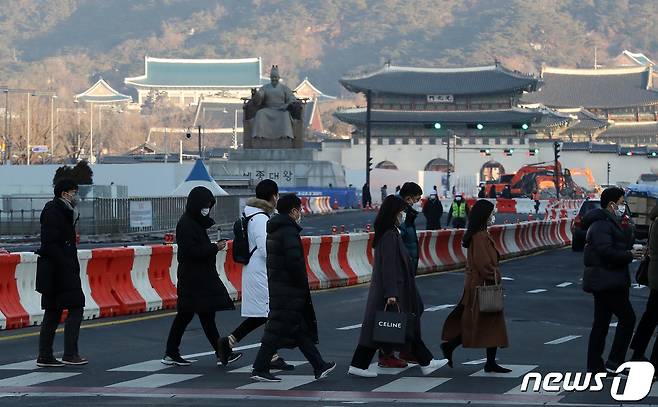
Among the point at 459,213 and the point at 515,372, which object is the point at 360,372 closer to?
the point at 515,372

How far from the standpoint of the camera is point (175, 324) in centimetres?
1669

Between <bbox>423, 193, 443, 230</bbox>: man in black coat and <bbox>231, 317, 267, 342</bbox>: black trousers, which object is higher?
<bbox>423, 193, 443, 230</bbox>: man in black coat

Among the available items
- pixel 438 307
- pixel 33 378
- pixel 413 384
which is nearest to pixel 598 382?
pixel 413 384

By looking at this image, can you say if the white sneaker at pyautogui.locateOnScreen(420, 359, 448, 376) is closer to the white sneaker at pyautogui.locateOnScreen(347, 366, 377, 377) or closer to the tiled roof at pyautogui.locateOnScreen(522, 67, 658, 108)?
the white sneaker at pyautogui.locateOnScreen(347, 366, 377, 377)

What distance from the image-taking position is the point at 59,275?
1669cm

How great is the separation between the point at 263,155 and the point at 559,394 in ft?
218

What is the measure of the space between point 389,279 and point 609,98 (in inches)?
6892

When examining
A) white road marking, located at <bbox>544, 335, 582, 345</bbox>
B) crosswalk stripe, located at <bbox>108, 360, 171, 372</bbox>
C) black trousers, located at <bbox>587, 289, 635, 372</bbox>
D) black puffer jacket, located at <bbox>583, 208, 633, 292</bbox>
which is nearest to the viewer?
black puffer jacket, located at <bbox>583, 208, 633, 292</bbox>

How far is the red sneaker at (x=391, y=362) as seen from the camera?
648 inches

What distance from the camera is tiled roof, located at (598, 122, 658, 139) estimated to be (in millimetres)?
178500

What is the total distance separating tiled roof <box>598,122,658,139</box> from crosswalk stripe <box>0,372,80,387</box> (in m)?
165

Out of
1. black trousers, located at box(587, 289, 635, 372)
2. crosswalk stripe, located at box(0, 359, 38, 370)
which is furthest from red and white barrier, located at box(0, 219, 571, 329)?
black trousers, located at box(587, 289, 635, 372)

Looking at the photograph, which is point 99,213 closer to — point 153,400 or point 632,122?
point 153,400

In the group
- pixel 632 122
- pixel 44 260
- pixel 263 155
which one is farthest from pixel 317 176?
pixel 632 122
